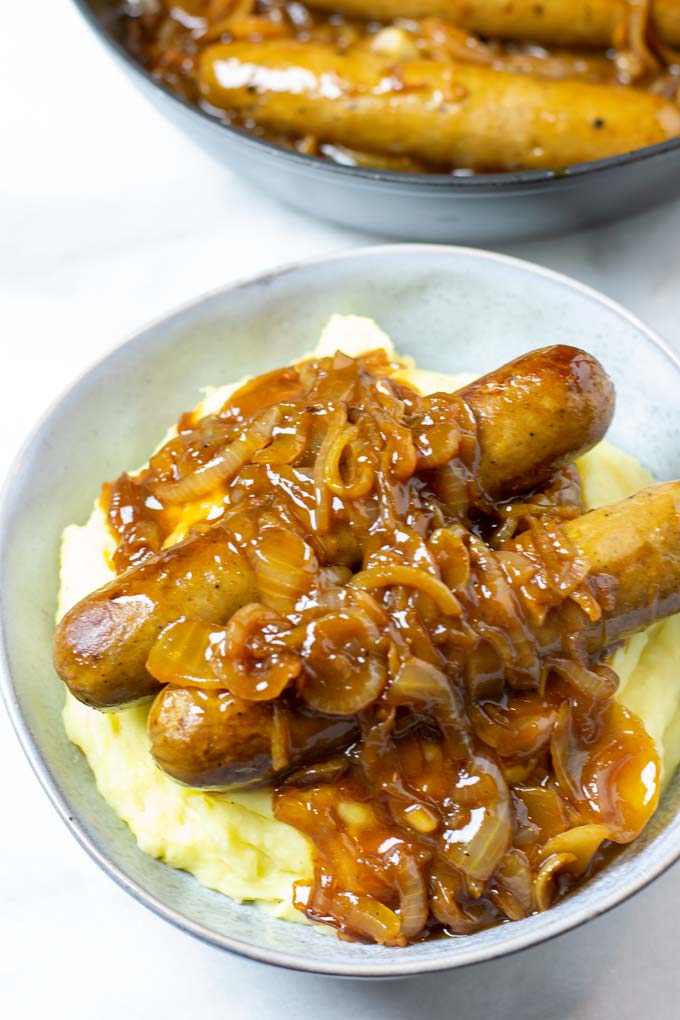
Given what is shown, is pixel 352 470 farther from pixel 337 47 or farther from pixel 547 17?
pixel 547 17

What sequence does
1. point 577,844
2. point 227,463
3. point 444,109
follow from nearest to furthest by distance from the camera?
point 577,844, point 227,463, point 444,109

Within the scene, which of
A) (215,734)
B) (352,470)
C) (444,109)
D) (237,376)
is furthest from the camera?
(444,109)

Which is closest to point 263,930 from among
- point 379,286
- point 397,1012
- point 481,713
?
point 397,1012

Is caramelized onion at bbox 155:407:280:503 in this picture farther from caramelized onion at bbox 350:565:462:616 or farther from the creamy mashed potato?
caramelized onion at bbox 350:565:462:616

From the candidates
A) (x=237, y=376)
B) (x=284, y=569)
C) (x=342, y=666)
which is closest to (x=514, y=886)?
(x=342, y=666)

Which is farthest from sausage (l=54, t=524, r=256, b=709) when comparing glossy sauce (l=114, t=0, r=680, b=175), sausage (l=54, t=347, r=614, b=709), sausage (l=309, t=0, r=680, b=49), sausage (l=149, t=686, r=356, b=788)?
sausage (l=309, t=0, r=680, b=49)

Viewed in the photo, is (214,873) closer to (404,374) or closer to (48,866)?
(48,866)

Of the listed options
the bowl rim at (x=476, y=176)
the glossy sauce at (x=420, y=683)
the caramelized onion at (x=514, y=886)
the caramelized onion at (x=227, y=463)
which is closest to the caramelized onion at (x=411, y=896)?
the glossy sauce at (x=420, y=683)
